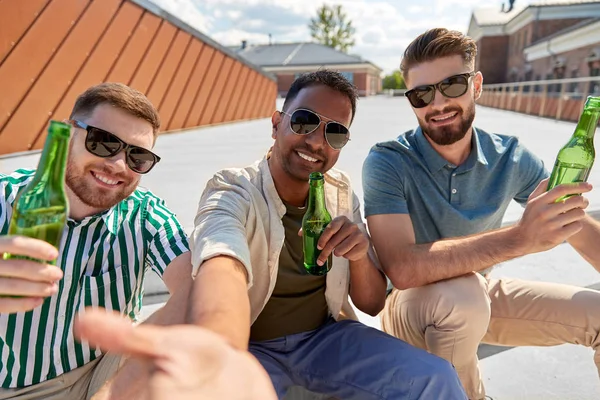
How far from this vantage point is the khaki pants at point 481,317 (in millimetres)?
1783

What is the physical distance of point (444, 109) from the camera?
7.05 feet

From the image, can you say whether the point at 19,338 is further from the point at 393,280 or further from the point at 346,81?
the point at 346,81

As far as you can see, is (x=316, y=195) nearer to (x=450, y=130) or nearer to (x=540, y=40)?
(x=450, y=130)

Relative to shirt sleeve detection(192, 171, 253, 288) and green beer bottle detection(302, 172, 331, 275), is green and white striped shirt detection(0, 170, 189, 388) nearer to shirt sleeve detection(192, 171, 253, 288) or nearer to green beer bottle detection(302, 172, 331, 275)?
shirt sleeve detection(192, 171, 253, 288)

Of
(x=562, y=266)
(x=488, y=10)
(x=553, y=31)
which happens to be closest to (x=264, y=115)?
(x=562, y=266)

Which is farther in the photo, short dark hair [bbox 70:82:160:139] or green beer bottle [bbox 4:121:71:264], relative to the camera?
short dark hair [bbox 70:82:160:139]

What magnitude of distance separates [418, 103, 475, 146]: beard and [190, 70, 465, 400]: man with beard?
43 cm

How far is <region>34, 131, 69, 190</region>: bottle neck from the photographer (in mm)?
1129

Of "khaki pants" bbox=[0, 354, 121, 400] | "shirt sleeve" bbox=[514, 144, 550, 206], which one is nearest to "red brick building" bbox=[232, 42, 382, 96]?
"shirt sleeve" bbox=[514, 144, 550, 206]

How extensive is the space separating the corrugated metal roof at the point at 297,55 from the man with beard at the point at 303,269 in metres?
38.8

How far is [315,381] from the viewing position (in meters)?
1.76

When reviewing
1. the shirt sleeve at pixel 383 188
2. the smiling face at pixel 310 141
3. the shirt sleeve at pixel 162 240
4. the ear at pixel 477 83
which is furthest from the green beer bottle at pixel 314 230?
the ear at pixel 477 83

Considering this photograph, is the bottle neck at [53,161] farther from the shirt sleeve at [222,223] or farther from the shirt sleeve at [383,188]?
the shirt sleeve at [383,188]

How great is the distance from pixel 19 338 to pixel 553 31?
37991 millimetres
